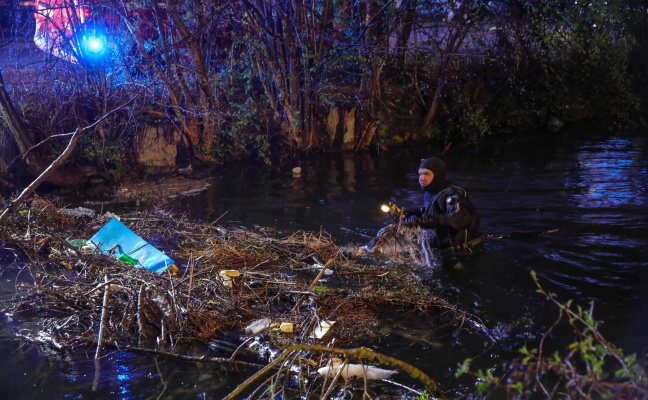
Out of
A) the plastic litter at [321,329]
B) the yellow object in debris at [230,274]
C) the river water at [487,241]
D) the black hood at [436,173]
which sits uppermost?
the black hood at [436,173]

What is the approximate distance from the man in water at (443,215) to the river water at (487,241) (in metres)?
0.38

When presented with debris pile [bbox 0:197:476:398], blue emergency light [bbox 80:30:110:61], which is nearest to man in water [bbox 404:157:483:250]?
debris pile [bbox 0:197:476:398]

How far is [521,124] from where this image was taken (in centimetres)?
1900

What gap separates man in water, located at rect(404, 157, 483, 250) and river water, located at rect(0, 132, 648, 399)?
378 millimetres

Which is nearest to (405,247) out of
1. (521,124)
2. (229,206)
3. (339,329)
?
(339,329)

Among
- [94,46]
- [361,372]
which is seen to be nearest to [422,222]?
[361,372]

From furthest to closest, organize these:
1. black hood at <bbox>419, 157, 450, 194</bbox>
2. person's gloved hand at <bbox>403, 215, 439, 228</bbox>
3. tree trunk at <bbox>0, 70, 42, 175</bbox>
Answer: tree trunk at <bbox>0, 70, 42, 175</bbox>
black hood at <bbox>419, 157, 450, 194</bbox>
person's gloved hand at <bbox>403, 215, 439, 228</bbox>

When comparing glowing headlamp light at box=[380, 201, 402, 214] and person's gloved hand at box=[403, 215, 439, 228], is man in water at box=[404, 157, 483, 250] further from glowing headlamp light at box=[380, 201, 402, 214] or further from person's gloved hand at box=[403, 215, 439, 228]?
glowing headlamp light at box=[380, 201, 402, 214]

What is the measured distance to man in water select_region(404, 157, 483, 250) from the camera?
7.84 metres

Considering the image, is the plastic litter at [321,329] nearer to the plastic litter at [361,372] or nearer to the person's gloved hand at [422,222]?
the plastic litter at [361,372]

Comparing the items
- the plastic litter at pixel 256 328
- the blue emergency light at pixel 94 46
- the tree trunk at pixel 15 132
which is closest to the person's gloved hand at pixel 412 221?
the plastic litter at pixel 256 328

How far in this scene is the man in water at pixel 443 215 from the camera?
784 centimetres

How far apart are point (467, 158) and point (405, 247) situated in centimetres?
881

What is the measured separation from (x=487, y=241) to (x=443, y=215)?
4.98ft
